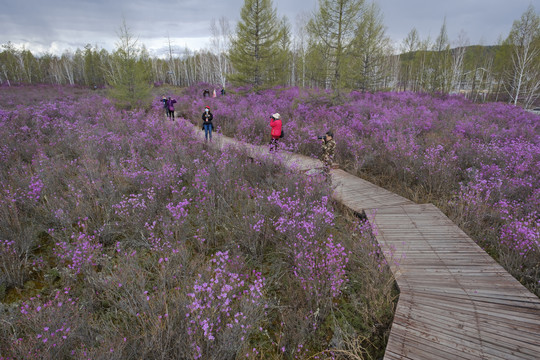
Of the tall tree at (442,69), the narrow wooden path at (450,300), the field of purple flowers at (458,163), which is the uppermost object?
the tall tree at (442,69)

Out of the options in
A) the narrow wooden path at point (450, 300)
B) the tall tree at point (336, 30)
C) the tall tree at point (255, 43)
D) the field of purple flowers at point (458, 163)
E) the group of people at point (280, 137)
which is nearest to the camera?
the narrow wooden path at point (450, 300)

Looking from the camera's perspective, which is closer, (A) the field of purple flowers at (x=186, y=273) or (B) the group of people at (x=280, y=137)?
(A) the field of purple flowers at (x=186, y=273)

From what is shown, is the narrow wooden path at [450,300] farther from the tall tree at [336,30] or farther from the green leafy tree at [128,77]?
the green leafy tree at [128,77]

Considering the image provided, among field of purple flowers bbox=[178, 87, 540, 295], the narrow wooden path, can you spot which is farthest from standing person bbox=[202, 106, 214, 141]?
the narrow wooden path

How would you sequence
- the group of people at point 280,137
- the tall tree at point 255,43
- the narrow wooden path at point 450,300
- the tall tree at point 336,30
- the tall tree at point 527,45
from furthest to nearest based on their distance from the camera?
the tall tree at point 527,45
the tall tree at point 255,43
the tall tree at point 336,30
the group of people at point 280,137
the narrow wooden path at point 450,300

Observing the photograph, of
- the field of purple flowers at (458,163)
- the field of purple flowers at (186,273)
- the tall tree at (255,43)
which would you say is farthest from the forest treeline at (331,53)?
the field of purple flowers at (186,273)

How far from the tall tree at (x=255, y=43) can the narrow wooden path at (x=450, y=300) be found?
67.0 feet

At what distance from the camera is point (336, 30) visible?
15.9 metres

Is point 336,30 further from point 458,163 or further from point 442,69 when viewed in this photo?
point 442,69

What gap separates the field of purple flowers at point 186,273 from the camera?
2416 millimetres

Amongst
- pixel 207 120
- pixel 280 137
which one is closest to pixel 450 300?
pixel 280 137

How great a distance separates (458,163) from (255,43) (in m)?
20.1

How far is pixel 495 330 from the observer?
2.51m

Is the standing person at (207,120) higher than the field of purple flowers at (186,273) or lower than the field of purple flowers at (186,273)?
higher
